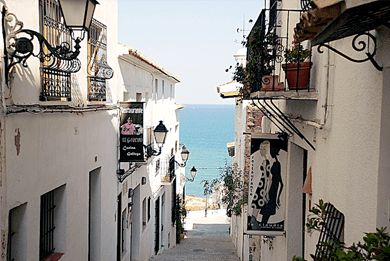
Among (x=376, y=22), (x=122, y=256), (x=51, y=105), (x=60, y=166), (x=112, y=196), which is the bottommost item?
(x=122, y=256)

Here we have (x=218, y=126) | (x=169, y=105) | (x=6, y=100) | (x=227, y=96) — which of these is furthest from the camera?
(x=218, y=126)

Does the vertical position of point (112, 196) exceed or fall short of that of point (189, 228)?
it exceeds it

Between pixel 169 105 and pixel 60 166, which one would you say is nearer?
pixel 60 166

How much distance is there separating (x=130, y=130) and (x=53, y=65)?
15.3 ft

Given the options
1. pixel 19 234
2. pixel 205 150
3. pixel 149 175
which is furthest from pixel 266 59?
pixel 205 150

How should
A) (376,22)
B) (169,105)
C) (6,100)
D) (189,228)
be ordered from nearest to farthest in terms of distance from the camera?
(376,22) < (6,100) < (169,105) < (189,228)

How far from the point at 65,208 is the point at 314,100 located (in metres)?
4.56

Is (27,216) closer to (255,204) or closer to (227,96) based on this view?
(255,204)

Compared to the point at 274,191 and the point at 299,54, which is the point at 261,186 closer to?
the point at 274,191

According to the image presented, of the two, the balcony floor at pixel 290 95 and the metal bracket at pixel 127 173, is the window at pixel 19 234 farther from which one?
the metal bracket at pixel 127 173

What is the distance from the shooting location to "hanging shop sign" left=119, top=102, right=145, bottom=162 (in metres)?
11.7

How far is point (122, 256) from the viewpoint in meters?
13.4

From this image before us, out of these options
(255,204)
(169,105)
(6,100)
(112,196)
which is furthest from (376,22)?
(169,105)

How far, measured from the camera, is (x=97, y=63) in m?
10.4
